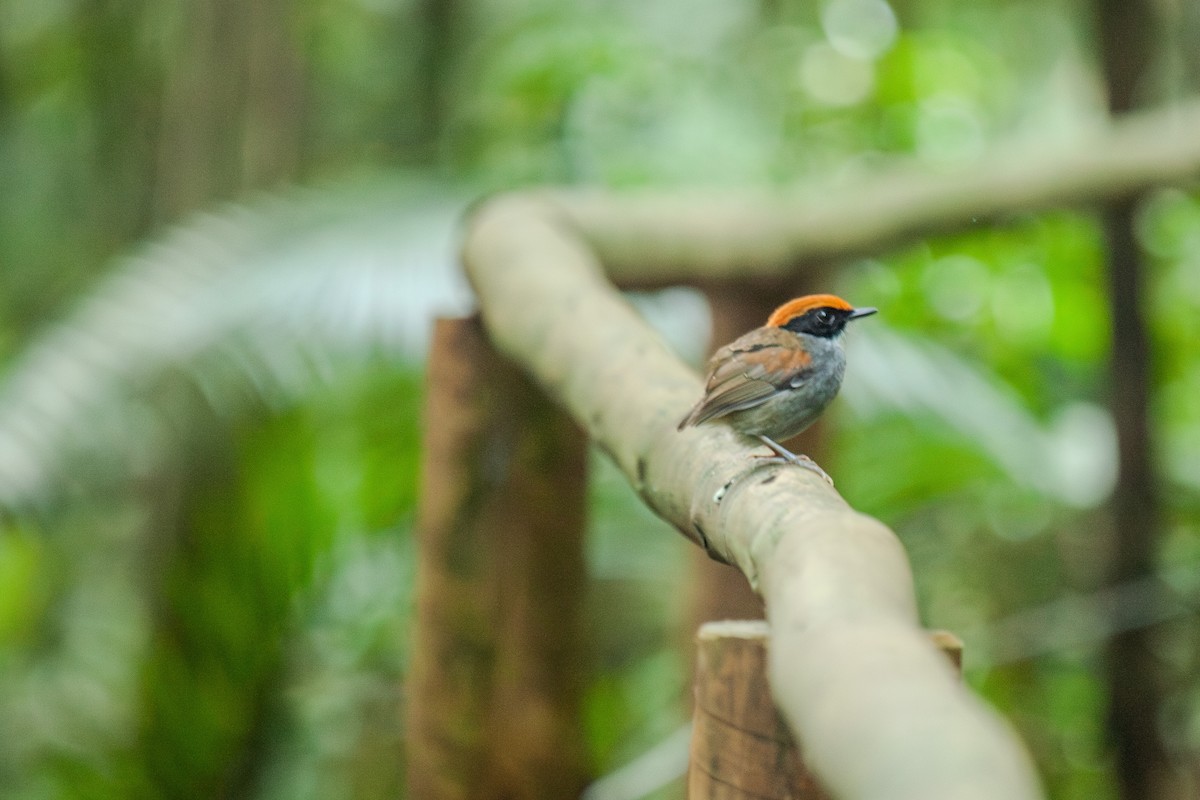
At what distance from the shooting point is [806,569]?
0.79m

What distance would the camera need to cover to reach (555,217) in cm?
221

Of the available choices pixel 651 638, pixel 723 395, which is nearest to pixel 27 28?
pixel 651 638

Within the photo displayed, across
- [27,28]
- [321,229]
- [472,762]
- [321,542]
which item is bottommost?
[472,762]

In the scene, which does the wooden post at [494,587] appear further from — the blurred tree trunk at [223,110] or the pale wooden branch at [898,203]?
the blurred tree trunk at [223,110]

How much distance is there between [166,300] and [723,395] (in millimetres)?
1605

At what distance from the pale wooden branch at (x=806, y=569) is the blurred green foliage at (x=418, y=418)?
1069mm

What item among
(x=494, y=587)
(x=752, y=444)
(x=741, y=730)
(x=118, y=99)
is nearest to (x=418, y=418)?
(x=494, y=587)

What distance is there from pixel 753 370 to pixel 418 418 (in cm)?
224

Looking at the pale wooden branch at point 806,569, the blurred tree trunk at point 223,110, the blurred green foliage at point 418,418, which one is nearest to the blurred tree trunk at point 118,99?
the blurred green foliage at point 418,418

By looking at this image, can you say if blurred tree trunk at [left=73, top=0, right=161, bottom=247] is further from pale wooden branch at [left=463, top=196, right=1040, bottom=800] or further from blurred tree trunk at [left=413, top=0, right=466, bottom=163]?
pale wooden branch at [left=463, top=196, right=1040, bottom=800]

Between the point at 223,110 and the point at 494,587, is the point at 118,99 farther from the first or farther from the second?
the point at 494,587

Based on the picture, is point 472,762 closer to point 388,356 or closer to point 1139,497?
point 388,356

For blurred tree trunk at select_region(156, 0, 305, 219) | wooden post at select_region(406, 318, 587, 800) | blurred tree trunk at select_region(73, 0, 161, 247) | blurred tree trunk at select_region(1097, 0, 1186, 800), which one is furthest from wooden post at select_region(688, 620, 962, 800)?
blurred tree trunk at select_region(73, 0, 161, 247)

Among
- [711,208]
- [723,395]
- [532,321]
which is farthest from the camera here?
[711,208]
